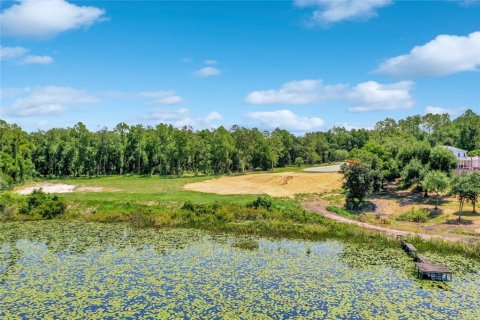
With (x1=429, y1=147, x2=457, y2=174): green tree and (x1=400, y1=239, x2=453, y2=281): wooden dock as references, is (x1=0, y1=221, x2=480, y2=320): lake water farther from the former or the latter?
(x1=429, y1=147, x2=457, y2=174): green tree

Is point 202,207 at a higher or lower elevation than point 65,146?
lower

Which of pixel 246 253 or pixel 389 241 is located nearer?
pixel 246 253

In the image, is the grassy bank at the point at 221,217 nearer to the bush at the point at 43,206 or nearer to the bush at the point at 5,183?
the bush at the point at 43,206

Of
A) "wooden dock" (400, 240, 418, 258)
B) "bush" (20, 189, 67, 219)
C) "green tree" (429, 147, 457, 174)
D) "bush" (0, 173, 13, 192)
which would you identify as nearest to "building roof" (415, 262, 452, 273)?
"wooden dock" (400, 240, 418, 258)

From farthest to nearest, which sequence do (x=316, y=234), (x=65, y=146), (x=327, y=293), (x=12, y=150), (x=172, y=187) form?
1. (x=65, y=146)
2. (x=12, y=150)
3. (x=172, y=187)
4. (x=316, y=234)
5. (x=327, y=293)

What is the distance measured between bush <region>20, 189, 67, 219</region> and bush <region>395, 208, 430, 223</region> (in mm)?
46346

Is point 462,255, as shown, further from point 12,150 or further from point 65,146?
point 65,146

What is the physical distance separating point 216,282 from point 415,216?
3349cm

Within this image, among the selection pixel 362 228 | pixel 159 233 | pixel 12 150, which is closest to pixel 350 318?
pixel 362 228

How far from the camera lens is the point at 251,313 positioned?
24625mm

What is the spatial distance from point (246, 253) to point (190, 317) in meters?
14.0

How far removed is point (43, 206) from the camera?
55.0 meters

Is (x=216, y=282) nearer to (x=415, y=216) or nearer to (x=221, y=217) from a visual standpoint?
(x=221, y=217)

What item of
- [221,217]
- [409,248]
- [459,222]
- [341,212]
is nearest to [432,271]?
[409,248]
